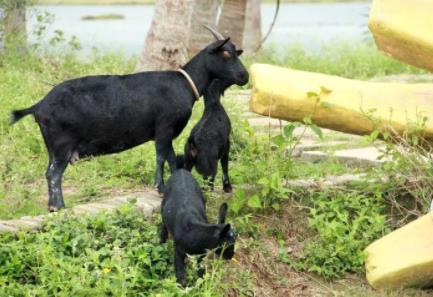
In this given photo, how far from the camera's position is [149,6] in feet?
117

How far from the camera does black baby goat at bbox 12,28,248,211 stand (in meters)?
7.39

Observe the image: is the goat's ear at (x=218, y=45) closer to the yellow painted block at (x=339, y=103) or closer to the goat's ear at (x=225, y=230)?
the yellow painted block at (x=339, y=103)

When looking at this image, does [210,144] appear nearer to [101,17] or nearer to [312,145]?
[312,145]

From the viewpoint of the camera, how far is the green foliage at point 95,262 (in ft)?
20.6

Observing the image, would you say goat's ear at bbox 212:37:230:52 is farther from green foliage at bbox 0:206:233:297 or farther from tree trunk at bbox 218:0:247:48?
tree trunk at bbox 218:0:247:48

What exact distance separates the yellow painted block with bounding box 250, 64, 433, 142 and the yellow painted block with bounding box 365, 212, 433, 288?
849mm

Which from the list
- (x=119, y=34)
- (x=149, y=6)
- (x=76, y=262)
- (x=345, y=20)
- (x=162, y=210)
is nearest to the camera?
(x=76, y=262)

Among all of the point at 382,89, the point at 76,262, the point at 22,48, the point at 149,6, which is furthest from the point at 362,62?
the point at 149,6

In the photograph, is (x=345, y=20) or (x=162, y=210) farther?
(x=345, y=20)

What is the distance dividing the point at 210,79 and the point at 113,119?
0.91m

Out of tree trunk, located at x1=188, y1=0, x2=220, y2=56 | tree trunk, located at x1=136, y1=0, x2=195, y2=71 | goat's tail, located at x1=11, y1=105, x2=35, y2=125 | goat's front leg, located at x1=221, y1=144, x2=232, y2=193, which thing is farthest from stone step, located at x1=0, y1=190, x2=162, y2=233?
tree trunk, located at x1=188, y1=0, x2=220, y2=56

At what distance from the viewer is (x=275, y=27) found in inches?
1035

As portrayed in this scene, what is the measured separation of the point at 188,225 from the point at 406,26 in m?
2.15

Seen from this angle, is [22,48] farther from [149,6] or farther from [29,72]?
[149,6]
